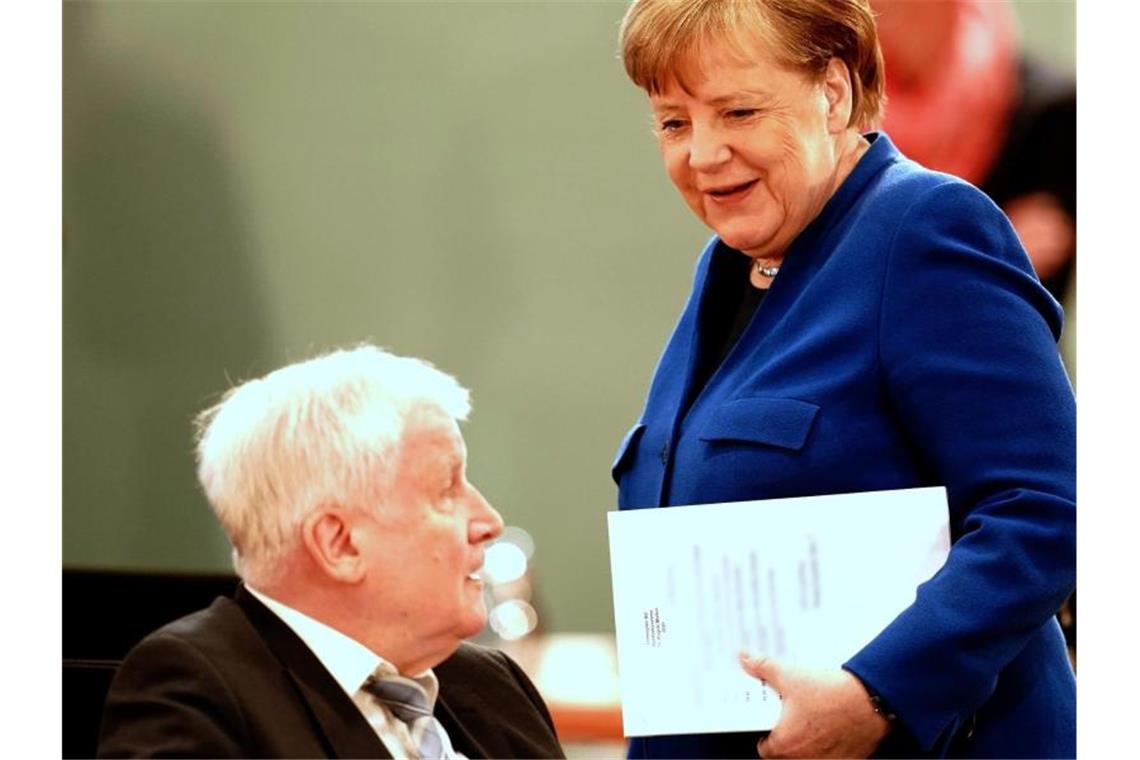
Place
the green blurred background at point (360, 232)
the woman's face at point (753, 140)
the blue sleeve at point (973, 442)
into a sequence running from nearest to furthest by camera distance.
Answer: the blue sleeve at point (973, 442), the woman's face at point (753, 140), the green blurred background at point (360, 232)

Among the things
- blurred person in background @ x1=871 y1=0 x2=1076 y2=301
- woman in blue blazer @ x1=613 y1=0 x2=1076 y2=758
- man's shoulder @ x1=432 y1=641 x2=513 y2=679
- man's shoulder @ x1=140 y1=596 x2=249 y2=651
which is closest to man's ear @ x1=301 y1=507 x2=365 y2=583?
man's shoulder @ x1=140 y1=596 x2=249 y2=651

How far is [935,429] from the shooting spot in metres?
1.62

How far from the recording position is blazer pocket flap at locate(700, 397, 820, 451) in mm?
1643

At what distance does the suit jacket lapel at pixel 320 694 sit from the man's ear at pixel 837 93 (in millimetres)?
884

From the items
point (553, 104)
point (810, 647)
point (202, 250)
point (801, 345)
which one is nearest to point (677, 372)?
point (801, 345)

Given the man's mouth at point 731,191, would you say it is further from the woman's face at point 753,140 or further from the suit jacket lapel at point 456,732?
the suit jacket lapel at point 456,732

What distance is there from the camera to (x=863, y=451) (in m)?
1.65

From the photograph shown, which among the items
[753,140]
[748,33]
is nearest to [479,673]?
[753,140]

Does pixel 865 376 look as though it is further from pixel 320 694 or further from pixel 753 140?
pixel 320 694

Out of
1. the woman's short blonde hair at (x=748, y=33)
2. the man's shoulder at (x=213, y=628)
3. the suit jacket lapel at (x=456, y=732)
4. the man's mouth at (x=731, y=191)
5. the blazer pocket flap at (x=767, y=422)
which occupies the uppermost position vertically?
the woman's short blonde hair at (x=748, y=33)

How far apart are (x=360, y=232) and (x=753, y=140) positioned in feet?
2.54

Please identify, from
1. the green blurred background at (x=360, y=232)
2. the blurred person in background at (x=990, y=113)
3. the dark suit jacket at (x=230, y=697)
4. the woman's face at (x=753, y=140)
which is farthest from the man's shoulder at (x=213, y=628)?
the blurred person in background at (x=990, y=113)

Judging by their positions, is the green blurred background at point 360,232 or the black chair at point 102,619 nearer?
the black chair at point 102,619

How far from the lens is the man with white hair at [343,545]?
1727 millimetres
